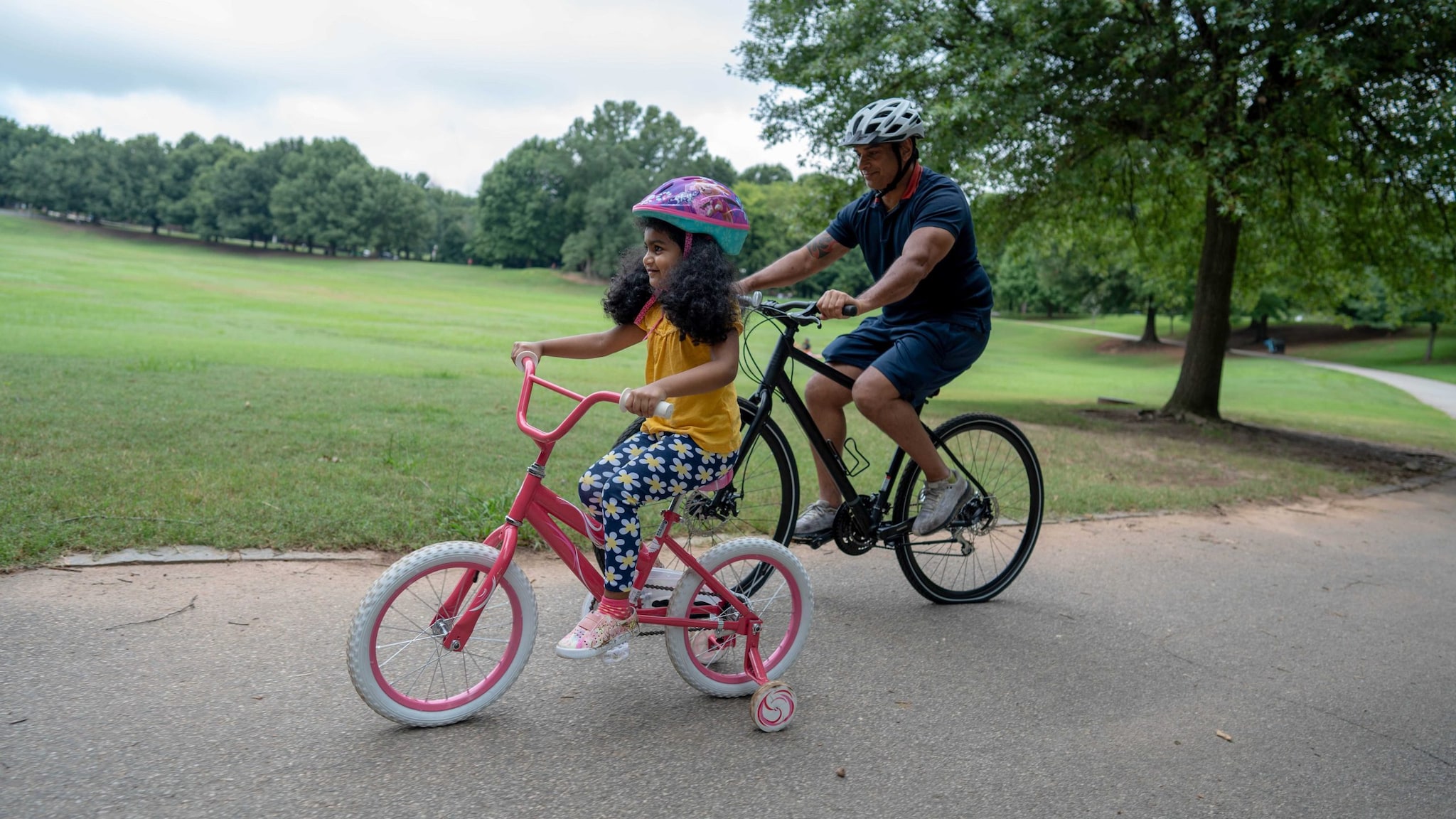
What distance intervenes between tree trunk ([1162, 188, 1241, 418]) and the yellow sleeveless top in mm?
12340

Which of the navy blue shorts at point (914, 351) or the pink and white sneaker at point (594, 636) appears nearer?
the pink and white sneaker at point (594, 636)

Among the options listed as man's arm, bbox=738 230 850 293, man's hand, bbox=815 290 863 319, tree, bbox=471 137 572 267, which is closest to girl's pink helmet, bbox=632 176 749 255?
man's hand, bbox=815 290 863 319

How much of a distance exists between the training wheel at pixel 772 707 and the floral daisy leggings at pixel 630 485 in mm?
570

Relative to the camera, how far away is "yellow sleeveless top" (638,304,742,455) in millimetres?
3268

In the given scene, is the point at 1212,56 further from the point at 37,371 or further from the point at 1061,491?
the point at 37,371

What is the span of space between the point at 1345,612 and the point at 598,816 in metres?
4.38

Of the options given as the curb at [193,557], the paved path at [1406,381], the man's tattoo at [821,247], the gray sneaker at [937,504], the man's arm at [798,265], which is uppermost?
the man's tattoo at [821,247]

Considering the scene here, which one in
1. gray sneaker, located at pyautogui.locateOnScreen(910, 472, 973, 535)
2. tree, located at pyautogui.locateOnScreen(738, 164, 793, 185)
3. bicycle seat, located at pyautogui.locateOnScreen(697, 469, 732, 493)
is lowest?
gray sneaker, located at pyautogui.locateOnScreen(910, 472, 973, 535)

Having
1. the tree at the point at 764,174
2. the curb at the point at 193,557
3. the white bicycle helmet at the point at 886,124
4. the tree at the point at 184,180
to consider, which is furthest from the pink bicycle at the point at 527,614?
the tree at the point at 764,174

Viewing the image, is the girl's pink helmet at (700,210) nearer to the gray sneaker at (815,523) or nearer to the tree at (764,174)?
the gray sneaker at (815,523)

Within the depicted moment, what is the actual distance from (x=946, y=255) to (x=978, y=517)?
1337 mm

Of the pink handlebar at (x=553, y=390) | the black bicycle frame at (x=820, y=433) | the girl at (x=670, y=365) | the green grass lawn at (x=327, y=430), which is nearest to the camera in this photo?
the pink handlebar at (x=553, y=390)

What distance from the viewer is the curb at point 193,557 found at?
163 inches

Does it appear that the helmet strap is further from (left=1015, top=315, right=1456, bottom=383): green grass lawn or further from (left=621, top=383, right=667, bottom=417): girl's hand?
(left=1015, top=315, right=1456, bottom=383): green grass lawn
